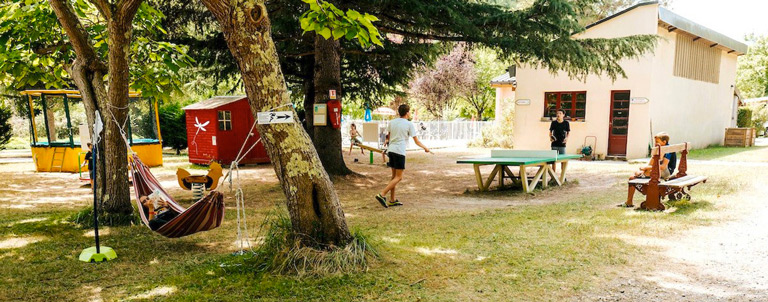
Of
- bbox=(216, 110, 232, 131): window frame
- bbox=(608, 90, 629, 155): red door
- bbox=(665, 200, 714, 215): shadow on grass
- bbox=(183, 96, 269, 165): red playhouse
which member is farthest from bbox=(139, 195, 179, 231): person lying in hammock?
bbox=(608, 90, 629, 155): red door

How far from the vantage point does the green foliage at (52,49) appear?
7.30 metres

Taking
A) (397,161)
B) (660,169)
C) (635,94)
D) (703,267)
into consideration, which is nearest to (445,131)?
(635,94)

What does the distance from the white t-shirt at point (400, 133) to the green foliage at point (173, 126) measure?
16.0 meters

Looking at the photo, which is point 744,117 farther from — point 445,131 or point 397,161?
point 397,161

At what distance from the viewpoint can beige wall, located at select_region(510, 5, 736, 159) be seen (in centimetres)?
1538

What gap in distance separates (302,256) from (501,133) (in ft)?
62.1

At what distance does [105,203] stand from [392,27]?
264 inches

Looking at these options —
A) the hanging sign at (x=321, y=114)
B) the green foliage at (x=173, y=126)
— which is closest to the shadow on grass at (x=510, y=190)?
the hanging sign at (x=321, y=114)

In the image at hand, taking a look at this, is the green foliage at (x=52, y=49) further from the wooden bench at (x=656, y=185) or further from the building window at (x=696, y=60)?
the building window at (x=696, y=60)

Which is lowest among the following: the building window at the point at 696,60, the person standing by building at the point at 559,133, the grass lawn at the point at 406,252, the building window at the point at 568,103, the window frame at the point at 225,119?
the grass lawn at the point at 406,252

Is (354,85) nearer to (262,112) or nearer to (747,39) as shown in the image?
(262,112)

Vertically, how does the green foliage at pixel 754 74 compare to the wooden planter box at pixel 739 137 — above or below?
above

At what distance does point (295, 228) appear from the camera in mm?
4738

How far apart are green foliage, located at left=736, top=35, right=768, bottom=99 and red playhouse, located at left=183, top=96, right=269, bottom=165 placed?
1763 inches
